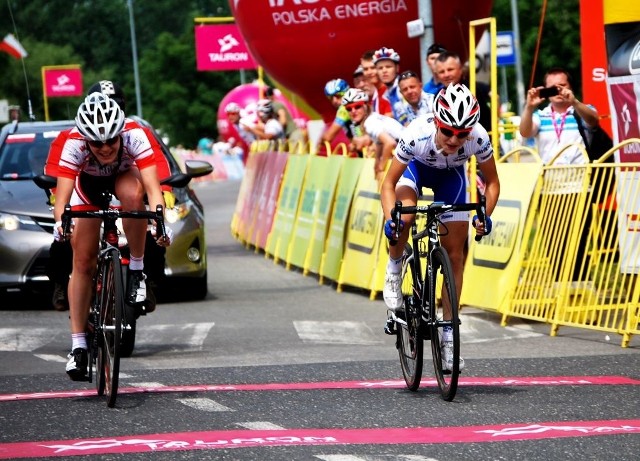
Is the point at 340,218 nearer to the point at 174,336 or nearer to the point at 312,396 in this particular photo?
the point at 174,336

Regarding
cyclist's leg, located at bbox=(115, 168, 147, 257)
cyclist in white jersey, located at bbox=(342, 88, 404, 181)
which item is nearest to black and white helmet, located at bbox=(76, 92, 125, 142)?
cyclist's leg, located at bbox=(115, 168, 147, 257)

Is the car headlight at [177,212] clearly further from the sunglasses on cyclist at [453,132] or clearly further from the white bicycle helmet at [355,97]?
the sunglasses on cyclist at [453,132]

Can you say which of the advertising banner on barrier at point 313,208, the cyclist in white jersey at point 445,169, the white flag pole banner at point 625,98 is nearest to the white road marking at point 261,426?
the cyclist in white jersey at point 445,169

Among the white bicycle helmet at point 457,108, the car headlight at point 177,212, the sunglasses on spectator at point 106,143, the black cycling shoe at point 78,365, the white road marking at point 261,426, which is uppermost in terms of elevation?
the white bicycle helmet at point 457,108

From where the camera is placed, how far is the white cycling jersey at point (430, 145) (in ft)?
31.4

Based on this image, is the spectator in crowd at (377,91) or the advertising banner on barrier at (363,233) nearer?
the advertising banner on barrier at (363,233)

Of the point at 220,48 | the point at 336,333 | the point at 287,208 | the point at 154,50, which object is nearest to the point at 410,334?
the point at 336,333

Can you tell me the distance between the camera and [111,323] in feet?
31.1

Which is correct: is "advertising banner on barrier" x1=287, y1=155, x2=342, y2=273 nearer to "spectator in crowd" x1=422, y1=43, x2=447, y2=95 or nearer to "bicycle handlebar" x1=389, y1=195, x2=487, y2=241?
"spectator in crowd" x1=422, y1=43, x2=447, y2=95

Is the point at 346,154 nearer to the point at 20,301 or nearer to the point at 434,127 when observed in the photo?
the point at 20,301

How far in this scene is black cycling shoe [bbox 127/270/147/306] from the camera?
10.1 metres

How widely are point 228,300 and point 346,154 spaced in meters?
3.28

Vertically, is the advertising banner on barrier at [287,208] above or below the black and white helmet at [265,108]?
below

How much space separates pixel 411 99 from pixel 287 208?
7.00 m
